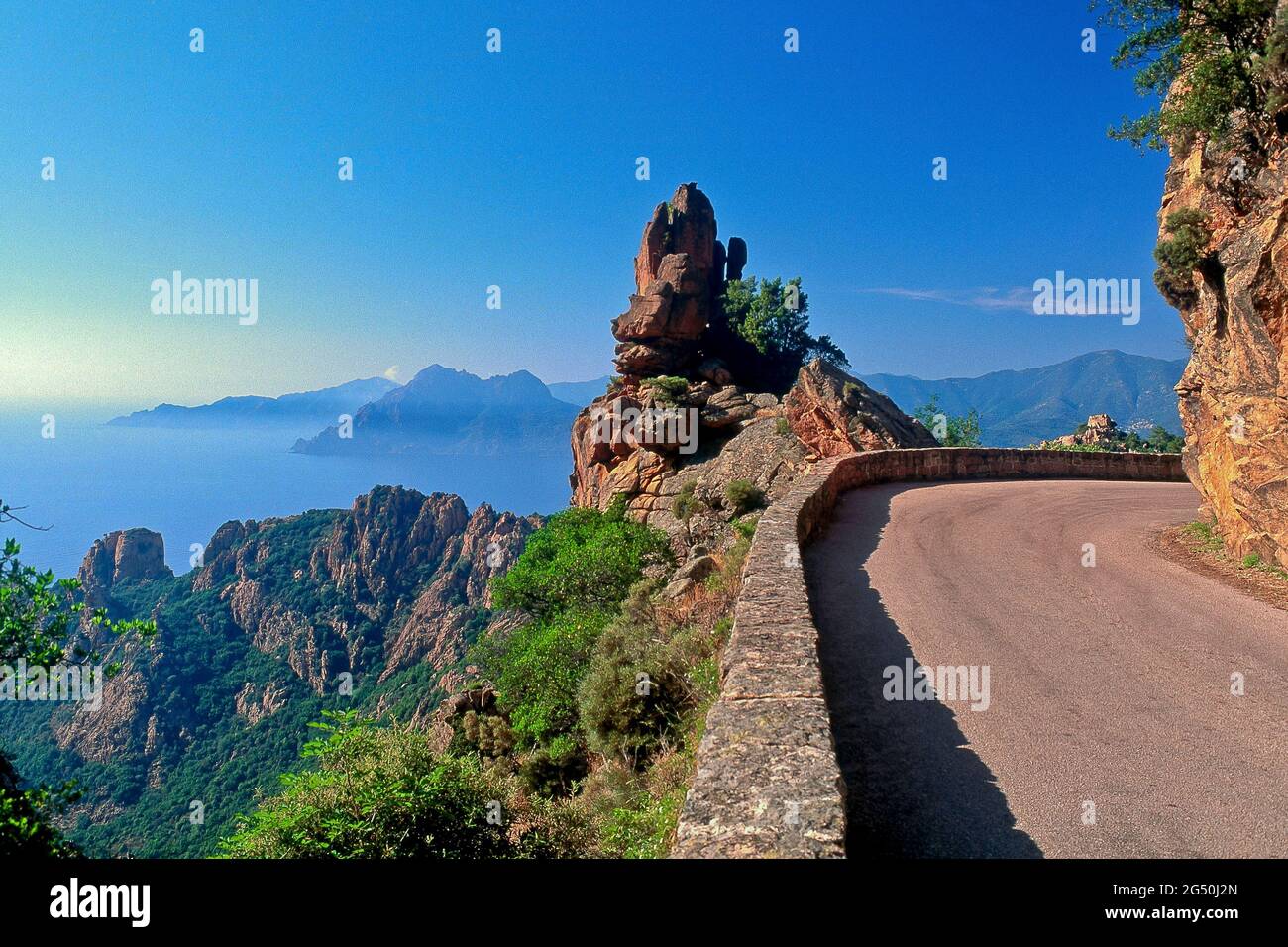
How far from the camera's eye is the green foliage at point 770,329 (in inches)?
1997

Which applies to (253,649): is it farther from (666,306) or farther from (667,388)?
(667,388)

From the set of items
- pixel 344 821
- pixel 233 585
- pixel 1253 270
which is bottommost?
pixel 233 585

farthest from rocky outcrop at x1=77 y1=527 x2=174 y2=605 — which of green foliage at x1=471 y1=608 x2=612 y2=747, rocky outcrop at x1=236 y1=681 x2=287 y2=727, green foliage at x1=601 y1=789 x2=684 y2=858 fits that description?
green foliage at x1=601 y1=789 x2=684 y2=858

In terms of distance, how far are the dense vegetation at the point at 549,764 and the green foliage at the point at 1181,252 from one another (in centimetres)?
1057

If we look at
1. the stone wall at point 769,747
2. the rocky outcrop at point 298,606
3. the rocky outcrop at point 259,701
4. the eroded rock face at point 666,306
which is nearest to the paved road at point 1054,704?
the stone wall at point 769,747

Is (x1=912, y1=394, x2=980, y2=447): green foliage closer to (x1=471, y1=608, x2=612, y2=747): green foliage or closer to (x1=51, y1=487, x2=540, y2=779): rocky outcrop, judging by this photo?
(x1=471, y1=608, x2=612, y2=747): green foliage

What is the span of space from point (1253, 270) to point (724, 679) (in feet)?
40.0

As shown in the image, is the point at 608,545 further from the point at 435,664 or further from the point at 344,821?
the point at 435,664

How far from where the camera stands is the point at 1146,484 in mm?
22016

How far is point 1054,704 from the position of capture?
6.35 meters

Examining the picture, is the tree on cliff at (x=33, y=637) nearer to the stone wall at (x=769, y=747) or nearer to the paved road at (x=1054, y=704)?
the stone wall at (x=769, y=747)

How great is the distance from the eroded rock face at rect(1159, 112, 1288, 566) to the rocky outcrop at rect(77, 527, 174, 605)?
11686cm

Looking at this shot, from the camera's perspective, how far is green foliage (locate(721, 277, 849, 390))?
50.7 m
